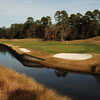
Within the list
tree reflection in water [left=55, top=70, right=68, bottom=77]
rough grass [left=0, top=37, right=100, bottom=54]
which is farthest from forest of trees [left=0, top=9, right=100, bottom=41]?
tree reflection in water [left=55, top=70, right=68, bottom=77]

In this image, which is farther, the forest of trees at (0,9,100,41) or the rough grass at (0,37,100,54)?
the forest of trees at (0,9,100,41)

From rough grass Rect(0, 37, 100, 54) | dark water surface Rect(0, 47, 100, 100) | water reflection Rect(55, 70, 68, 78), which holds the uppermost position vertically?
rough grass Rect(0, 37, 100, 54)

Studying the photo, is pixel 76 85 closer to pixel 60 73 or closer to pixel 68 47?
pixel 60 73

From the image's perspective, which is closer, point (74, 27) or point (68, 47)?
point (68, 47)

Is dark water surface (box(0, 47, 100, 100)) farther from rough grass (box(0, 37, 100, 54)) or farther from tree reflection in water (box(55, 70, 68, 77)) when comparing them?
rough grass (box(0, 37, 100, 54))

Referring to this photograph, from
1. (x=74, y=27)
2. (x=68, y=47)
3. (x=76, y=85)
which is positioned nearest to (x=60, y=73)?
(x=76, y=85)

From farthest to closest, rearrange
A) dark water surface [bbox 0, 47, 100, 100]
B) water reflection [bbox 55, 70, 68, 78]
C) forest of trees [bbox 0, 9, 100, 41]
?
forest of trees [bbox 0, 9, 100, 41] < water reflection [bbox 55, 70, 68, 78] < dark water surface [bbox 0, 47, 100, 100]

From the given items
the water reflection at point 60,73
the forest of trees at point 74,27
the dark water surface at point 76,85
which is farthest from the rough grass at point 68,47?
the forest of trees at point 74,27

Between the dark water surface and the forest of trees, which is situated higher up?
the forest of trees

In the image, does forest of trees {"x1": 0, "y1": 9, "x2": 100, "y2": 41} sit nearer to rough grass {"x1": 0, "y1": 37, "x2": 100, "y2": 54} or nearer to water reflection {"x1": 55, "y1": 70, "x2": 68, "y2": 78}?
rough grass {"x1": 0, "y1": 37, "x2": 100, "y2": 54}

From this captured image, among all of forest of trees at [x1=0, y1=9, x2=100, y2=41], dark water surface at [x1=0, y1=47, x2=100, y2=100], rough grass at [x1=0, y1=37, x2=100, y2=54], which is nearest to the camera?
dark water surface at [x1=0, y1=47, x2=100, y2=100]

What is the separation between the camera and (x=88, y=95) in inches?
369

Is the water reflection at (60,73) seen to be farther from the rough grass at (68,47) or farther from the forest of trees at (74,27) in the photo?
the forest of trees at (74,27)

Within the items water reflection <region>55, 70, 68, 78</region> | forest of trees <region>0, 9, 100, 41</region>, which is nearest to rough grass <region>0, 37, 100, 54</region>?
water reflection <region>55, 70, 68, 78</region>
